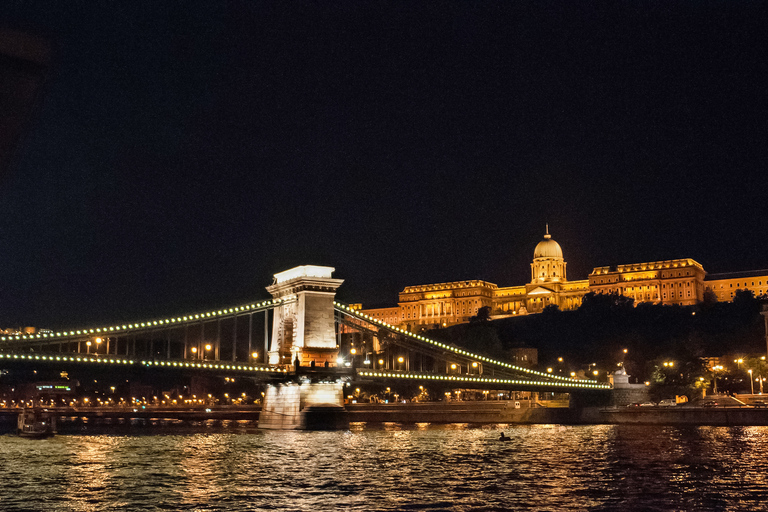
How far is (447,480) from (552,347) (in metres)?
126

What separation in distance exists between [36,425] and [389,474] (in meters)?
42.8

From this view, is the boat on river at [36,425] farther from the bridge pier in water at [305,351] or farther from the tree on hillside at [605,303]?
the tree on hillside at [605,303]

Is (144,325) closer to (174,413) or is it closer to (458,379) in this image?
(458,379)

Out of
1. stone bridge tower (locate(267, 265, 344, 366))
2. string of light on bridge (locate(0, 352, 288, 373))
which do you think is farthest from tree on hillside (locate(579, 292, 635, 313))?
string of light on bridge (locate(0, 352, 288, 373))

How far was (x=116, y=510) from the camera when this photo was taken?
22594mm

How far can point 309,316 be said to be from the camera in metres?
65.6

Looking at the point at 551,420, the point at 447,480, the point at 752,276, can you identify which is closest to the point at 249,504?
the point at 447,480

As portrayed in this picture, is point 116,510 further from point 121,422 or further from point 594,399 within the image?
point 121,422

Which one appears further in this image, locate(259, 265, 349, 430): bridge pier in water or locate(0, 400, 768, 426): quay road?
locate(0, 400, 768, 426): quay road

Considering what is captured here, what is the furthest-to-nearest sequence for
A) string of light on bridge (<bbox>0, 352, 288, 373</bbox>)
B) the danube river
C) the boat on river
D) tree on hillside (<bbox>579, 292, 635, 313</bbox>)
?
tree on hillside (<bbox>579, 292, 635, 313</bbox>) → the boat on river → string of light on bridge (<bbox>0, 352, 288, 373</bbox>) → the danube river

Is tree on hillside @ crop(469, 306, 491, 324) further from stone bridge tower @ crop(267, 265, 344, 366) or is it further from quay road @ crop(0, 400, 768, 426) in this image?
stone bridge tower @ crop(267, 265, 344, 366)

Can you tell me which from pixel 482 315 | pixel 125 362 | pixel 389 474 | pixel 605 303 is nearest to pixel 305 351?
pixel 125 362

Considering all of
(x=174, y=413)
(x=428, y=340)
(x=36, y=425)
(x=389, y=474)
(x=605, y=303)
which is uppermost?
(x=605, y=303)

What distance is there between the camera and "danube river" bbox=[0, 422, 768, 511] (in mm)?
24109
